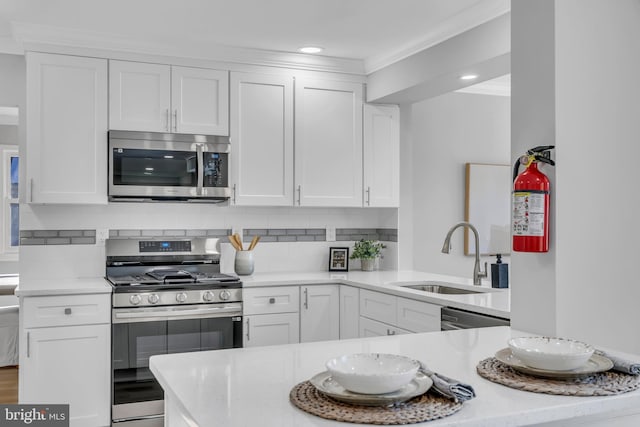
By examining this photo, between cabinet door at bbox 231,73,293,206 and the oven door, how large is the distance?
84 centimetres

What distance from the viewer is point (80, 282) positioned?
3.94 m

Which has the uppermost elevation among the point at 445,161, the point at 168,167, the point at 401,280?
the point at 445,161

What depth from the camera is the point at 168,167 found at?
4.13 meters

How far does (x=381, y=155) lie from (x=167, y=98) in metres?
1.58

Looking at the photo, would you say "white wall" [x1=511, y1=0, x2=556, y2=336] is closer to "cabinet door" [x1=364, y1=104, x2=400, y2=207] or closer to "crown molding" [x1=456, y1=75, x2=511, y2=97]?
"cabinet door" [x1=364, y1=104, x2=400, y2=207]

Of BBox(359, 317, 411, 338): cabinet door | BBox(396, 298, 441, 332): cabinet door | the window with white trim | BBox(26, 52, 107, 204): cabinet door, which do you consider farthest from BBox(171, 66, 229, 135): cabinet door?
the window with white trim

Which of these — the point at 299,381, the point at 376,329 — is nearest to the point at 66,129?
the point at 376,329

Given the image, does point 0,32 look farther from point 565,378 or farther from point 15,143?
point 565,378

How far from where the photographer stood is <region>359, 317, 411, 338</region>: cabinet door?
12.0ft

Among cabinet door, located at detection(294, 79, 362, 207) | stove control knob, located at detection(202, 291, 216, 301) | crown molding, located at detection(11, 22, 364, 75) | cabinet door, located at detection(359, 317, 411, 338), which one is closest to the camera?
cabinet door, located at detection(359, 317, 411, 338)

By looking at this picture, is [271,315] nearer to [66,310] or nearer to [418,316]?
[418,316]

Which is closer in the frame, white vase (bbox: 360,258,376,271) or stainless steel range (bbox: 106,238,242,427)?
stainless steel range (bbox: 106,238,242,427)

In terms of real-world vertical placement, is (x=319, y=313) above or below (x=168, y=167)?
below

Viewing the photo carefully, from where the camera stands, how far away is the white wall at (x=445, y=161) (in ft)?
16.4
